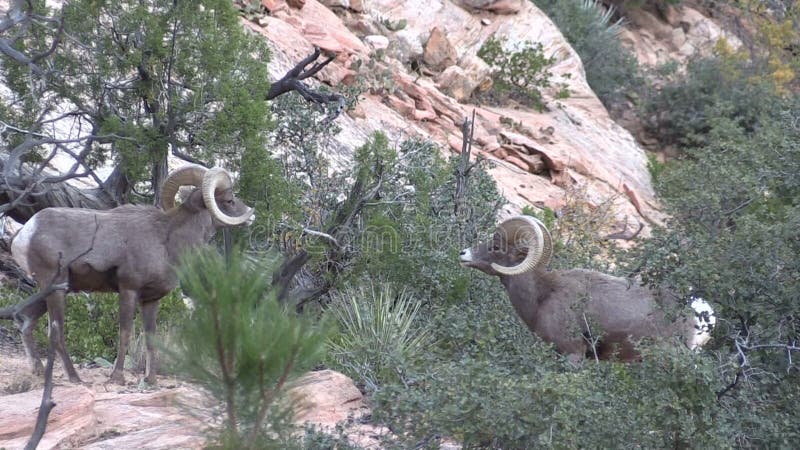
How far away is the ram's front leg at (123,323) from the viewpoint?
8344mm

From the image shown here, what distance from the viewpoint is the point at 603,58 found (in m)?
27.6

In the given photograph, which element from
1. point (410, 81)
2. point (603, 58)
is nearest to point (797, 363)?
point (410, 81)

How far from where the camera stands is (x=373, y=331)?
32.9 ft

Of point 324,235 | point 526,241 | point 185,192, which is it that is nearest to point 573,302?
point 526,241

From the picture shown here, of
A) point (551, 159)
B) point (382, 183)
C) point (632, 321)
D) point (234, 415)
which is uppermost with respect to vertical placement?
point (234, 415)

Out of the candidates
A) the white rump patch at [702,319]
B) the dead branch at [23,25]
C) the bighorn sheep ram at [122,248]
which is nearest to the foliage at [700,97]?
the white rump patch at [702,319]

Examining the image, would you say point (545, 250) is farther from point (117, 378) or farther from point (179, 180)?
point (117, 378)

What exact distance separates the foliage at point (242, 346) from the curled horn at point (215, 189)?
4.03 m

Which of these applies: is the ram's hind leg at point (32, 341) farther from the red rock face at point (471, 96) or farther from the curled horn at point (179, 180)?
the red rock face at point (471, 96)

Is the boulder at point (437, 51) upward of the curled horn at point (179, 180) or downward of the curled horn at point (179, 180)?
downward

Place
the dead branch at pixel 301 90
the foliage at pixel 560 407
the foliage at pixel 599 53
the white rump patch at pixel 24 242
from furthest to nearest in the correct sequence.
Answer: the foliage at pixel 599 53 → the dead branch at pixel 301 90 → the white rump patch at pixel 24 242 → the foliage at pixel 560 407

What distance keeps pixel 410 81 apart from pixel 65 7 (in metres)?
9.93

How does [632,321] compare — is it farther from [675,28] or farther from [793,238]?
[675,28]

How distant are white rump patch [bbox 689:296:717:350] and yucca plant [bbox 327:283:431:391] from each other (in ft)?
7.51
